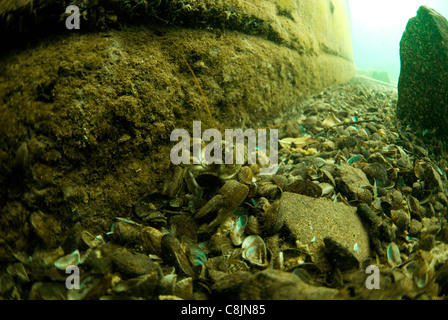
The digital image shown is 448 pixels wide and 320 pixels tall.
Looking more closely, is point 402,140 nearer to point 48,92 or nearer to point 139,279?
point 139,279

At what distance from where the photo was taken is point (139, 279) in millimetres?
1006

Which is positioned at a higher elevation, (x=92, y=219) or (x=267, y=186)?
(x=267, y=186)

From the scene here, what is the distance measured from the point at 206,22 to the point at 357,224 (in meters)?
2.18

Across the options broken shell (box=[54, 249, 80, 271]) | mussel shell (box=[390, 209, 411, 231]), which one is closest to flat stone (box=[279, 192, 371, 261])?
mussel shell (box=[390, 209, 411, 231])

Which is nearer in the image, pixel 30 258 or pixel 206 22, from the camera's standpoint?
pixel 30 258

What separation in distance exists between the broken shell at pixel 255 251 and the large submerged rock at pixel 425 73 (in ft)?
10.3

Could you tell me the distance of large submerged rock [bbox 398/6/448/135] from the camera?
2809 millimetres

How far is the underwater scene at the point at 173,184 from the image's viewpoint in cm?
107

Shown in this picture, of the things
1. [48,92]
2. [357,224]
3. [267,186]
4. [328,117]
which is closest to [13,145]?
[48,92]

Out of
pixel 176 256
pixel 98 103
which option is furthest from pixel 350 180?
pixel 98 103

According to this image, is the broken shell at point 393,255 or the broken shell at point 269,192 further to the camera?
the broken shell at point 269,192

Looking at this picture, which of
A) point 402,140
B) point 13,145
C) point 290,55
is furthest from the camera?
point 290,55

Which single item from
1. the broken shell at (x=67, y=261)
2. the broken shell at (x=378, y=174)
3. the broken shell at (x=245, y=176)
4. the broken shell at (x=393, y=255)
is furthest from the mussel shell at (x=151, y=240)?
the broken shell at (x=378, y=174)

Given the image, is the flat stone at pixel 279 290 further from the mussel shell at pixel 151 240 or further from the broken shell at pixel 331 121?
the broken shell at pixel 331 121
